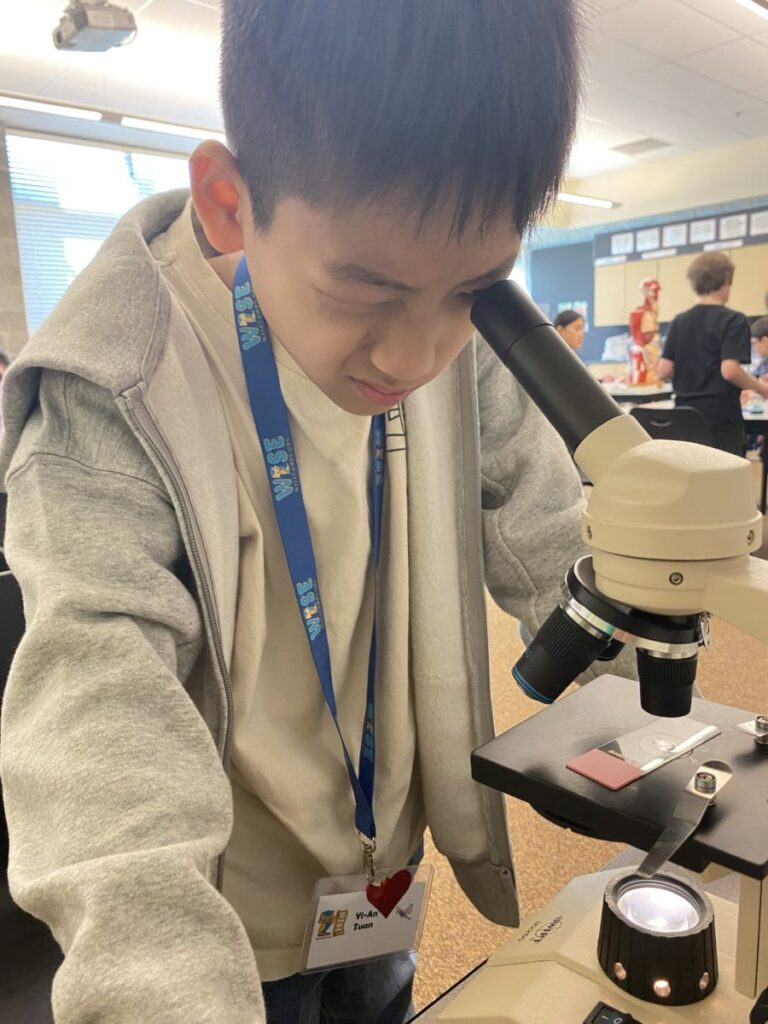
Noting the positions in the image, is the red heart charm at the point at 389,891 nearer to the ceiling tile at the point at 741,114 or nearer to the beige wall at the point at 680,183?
the ceiling tile at the point at 741,114

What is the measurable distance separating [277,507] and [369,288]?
0.66 ft

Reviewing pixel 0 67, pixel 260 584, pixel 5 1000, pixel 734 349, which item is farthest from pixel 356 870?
pixel 0 67

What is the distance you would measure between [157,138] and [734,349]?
4795mm

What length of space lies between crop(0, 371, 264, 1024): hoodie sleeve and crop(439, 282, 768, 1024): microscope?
22 centimetres

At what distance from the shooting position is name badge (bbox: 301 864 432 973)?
0.72 meters

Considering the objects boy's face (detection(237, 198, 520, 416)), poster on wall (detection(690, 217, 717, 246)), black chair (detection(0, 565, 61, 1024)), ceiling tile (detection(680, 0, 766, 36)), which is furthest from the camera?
poster on wall (detection(690, 217, 717, 246))

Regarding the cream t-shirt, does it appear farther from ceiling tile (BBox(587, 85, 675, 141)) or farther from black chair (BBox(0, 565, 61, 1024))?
ceiling tile (BBox(587, 85, 675, 141))

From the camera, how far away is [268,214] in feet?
1.71

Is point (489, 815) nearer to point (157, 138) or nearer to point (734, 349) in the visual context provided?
point (734, 349)

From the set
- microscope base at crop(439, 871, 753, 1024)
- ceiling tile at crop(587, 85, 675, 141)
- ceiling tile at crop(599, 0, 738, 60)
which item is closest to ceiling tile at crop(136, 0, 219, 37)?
ceiling tile at crop(599, 0, 738, 60)

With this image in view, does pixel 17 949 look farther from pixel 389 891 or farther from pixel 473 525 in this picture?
pixel 473 525

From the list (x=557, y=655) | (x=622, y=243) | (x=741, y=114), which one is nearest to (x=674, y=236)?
(x=622, y=243)

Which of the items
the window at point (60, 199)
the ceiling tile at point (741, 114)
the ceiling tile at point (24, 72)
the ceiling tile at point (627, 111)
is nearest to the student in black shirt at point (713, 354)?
the ceiling tile at point (627, 111)

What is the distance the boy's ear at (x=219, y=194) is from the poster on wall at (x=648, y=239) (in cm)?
793
